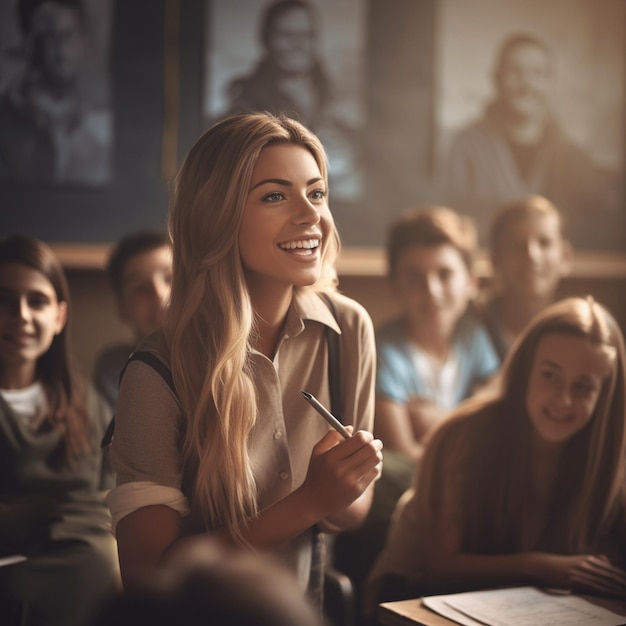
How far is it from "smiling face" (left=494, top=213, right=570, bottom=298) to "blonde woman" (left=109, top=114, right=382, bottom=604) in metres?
1.97

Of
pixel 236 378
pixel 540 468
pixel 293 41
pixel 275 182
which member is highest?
pixel 293 41

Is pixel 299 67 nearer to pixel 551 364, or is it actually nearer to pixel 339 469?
pixel 551 364

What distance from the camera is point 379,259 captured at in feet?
12.2

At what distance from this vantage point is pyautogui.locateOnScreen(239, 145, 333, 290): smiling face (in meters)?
1.47

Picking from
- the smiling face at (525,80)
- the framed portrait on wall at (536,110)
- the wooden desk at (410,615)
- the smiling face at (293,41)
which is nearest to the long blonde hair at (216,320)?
the wooden desk at (410,615)

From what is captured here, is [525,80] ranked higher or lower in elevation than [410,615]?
higher

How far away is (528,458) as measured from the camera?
6.40 ft

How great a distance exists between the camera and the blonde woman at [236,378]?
1.41m

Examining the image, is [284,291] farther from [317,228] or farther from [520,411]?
[520,411]

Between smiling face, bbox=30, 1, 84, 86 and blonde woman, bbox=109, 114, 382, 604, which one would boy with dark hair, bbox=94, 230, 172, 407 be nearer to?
smiling face, bbox=30, 1, 84, 86

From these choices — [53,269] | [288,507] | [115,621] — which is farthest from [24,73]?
[115,621]

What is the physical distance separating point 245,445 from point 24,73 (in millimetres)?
2248

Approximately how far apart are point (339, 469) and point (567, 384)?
71 centimetres

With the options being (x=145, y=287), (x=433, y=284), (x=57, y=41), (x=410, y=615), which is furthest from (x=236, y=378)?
(x=57, y=41)
